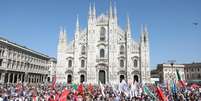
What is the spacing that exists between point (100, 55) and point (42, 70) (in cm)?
2276

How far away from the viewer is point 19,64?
56.7 m

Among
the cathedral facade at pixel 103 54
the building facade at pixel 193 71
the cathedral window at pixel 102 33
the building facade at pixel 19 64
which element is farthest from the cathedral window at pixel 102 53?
the building facade at pixel 193 71

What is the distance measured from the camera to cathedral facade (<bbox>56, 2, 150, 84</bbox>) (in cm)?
5500

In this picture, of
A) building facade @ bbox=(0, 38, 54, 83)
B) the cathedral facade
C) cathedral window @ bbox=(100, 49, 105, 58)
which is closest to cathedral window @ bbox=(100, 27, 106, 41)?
the cathedral facade

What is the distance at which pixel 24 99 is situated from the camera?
17938mm

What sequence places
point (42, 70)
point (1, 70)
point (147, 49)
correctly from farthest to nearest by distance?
point (42, 70)
point (147, 49)
point (1, 70)

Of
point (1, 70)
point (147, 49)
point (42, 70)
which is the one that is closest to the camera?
point (1, 70)

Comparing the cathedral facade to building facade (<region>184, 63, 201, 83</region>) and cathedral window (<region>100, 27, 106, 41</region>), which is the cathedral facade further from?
building facade (<region>184, 63, 201, 83</region>)

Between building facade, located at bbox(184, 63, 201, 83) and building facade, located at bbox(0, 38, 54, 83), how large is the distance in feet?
155

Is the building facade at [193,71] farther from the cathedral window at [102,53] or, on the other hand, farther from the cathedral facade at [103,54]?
the cathedral window at [102,53]

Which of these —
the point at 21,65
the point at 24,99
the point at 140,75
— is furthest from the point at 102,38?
the point at 24,99

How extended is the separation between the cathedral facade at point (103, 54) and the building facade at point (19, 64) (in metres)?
8.55

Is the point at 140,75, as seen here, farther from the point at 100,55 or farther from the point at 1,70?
the point at 1,70

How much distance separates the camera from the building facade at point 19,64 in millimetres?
49844
